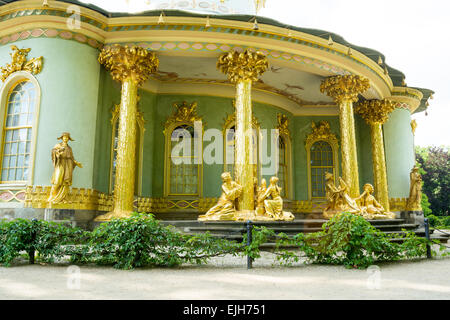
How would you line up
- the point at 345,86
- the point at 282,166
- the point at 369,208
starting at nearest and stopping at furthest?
1. the point at 369,208
2. the point at 345,86
3. the point at 282,166

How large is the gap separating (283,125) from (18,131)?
11.0m

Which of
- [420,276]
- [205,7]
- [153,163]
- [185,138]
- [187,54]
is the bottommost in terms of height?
[420,276]

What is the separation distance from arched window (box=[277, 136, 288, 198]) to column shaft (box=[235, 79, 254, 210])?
616cm

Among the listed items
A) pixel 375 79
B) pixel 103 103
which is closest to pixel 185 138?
pixel 103 103

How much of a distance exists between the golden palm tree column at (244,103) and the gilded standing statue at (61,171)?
4.87m

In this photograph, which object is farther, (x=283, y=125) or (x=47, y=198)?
(x=283, y=125)

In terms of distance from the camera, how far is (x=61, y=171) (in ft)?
33.7

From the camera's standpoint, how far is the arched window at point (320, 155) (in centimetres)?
1814

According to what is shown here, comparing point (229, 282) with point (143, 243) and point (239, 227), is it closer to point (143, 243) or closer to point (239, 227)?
point (143, 243)

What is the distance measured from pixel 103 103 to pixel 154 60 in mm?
2283

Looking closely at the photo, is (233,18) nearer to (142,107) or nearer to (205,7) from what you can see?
(205,7)

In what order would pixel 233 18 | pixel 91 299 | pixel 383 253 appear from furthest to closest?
pixel 233 18 < pixel 383 253 < pixel 91 299

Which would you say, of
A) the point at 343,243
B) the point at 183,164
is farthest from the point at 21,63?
the point at 343,243

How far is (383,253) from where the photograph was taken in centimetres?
730
